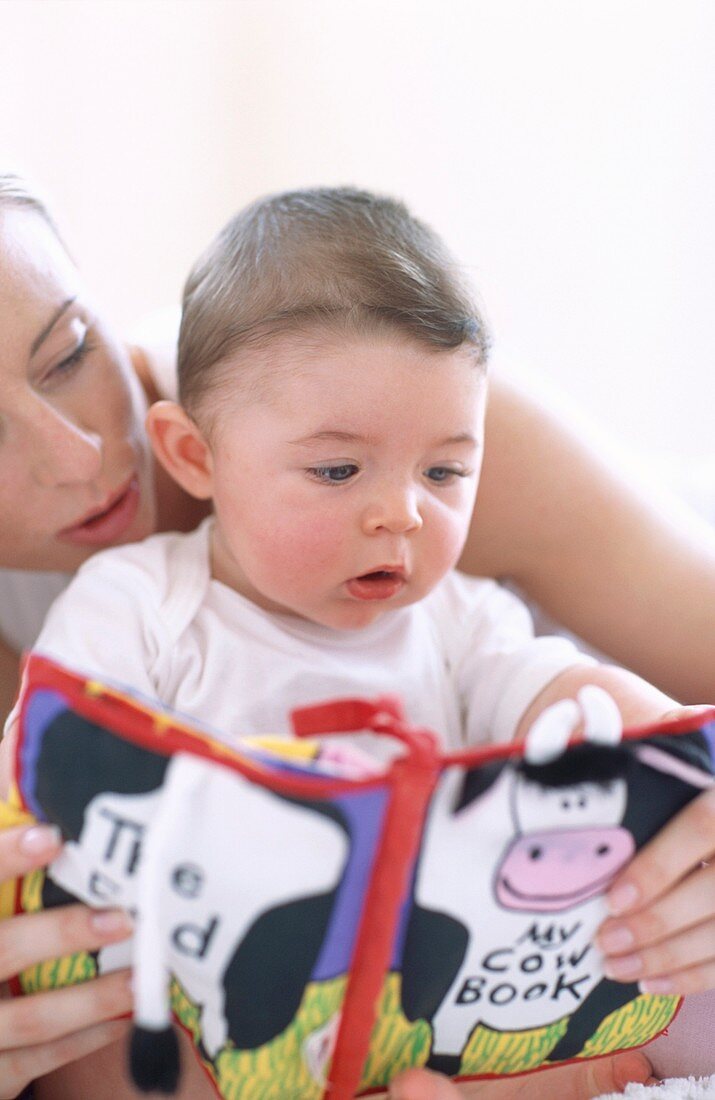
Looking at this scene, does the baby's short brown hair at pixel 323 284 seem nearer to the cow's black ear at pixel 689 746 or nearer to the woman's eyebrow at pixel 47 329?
the woman's eyebrow at pixel 47 329

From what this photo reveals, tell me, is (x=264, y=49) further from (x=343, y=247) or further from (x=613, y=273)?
(x=343, y=247)

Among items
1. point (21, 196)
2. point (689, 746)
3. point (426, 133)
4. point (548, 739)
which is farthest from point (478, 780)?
point (426, 133)

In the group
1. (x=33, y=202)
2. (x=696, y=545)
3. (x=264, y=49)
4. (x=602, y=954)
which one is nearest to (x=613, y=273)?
(x=264, y=49)

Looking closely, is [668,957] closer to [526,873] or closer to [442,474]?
[526,873]

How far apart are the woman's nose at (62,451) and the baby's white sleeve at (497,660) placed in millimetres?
387

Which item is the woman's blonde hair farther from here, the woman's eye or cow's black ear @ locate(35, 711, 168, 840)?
cow's black ear @ locate(35, 711, 168, 840)

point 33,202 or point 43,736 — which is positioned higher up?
point 33,202

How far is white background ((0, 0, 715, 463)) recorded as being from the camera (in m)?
2.14

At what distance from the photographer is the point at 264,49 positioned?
2234mm

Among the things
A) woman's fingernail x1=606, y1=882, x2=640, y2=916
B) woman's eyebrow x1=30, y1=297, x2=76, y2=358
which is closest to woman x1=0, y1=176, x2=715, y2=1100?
woman's eyebrow x1=30, y1=297, x2=76, y2=358

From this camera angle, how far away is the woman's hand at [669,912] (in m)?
0.71

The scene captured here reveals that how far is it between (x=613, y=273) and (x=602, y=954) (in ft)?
6.17

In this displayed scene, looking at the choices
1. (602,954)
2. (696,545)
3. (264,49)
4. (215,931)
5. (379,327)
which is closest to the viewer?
(215,931)

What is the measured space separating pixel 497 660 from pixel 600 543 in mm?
235
